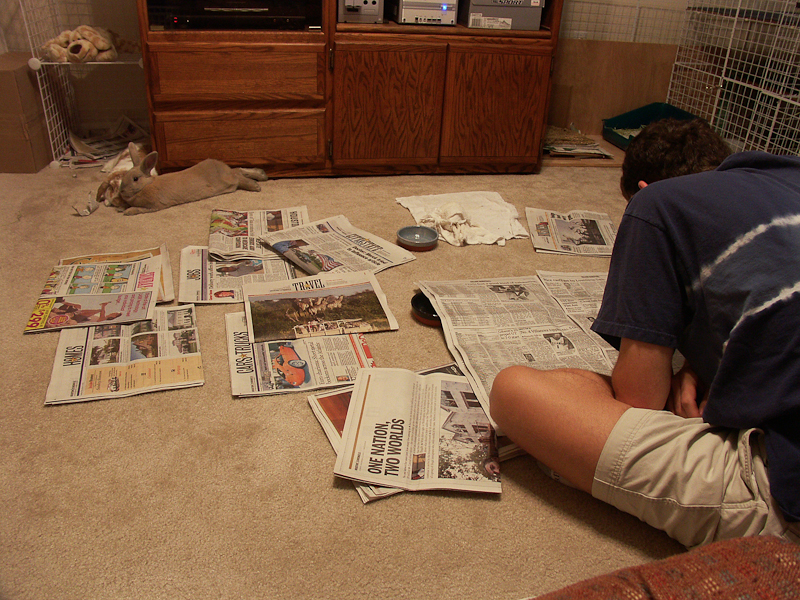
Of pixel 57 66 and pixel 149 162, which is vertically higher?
pixel 57 66

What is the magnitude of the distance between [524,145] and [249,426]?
1966mm

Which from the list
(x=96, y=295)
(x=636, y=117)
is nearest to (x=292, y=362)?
(x=96, y=295)

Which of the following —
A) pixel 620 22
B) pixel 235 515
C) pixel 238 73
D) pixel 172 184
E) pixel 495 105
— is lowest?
pixel 235 515

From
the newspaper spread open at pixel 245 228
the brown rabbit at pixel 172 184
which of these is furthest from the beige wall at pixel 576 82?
the newspaper spread open at pixel 245 228

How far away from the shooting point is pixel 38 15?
269cm

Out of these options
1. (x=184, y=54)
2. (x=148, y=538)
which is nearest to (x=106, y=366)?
(x=148, y=538)

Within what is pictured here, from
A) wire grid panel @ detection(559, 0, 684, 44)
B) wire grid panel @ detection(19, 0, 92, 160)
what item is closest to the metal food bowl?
wire grid panel @ detection(19, 0, 92, 160)

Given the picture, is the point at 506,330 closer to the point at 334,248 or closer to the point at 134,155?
the point at 334,248

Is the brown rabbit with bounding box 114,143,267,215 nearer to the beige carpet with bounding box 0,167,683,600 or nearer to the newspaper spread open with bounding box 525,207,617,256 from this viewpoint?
the beige carpet with bounding box 0,167,683,600

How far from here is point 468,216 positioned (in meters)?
2.22

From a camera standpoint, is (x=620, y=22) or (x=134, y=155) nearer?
(x=134, y=155)

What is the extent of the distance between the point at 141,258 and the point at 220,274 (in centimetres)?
26

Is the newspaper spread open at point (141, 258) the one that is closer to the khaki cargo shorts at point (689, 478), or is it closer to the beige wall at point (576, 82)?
the khaki cargo shorts at point (689, 478)

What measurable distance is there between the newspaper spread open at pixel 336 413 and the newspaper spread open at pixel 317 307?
0.23 m
